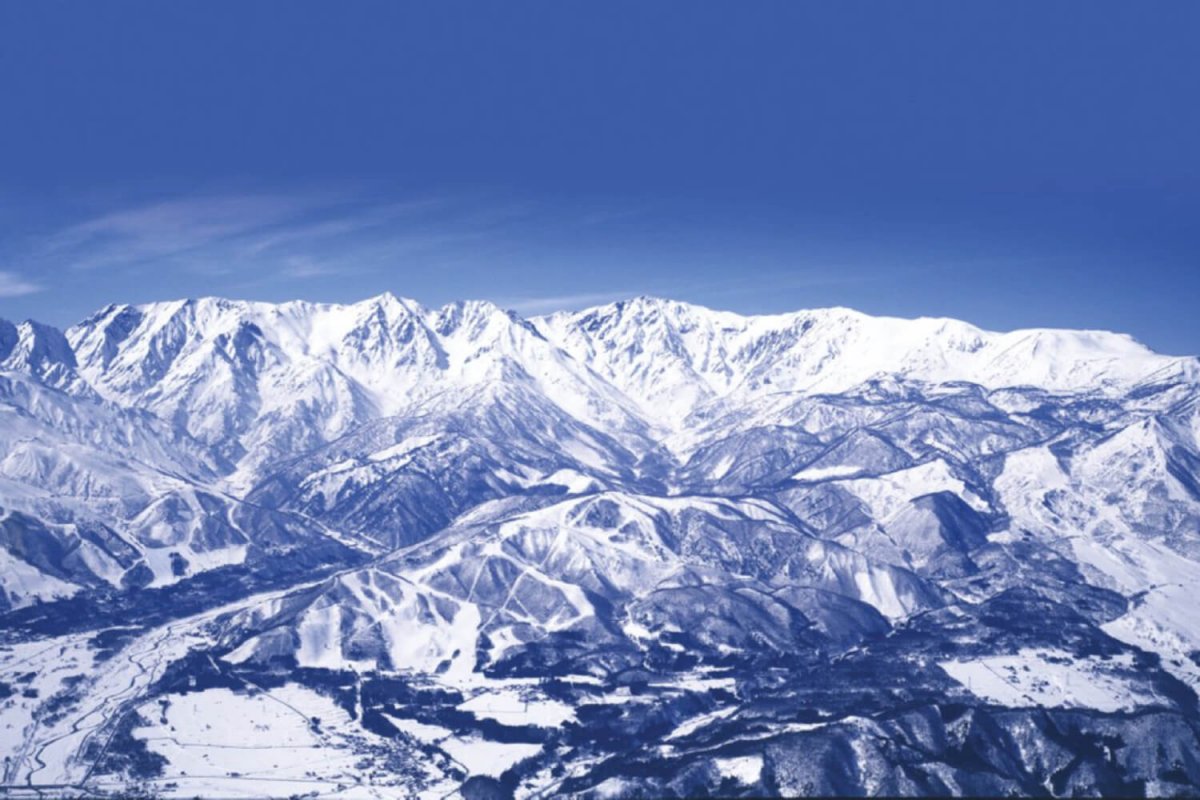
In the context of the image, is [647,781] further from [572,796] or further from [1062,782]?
[1062,782]

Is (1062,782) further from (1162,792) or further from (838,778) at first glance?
(838,778)

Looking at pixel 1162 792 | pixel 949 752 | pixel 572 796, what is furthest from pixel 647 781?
pixel 1162 792

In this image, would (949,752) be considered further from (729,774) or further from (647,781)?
(647,781)

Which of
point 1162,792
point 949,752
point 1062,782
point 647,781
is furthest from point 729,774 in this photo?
point 1162,792

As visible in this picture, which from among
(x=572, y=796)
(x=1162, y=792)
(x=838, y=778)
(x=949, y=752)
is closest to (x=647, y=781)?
(x=572, y=796)

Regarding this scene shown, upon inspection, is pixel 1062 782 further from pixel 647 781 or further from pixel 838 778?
pixel 647 781

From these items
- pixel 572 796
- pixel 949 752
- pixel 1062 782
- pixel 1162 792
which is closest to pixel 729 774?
pixel 572 796
